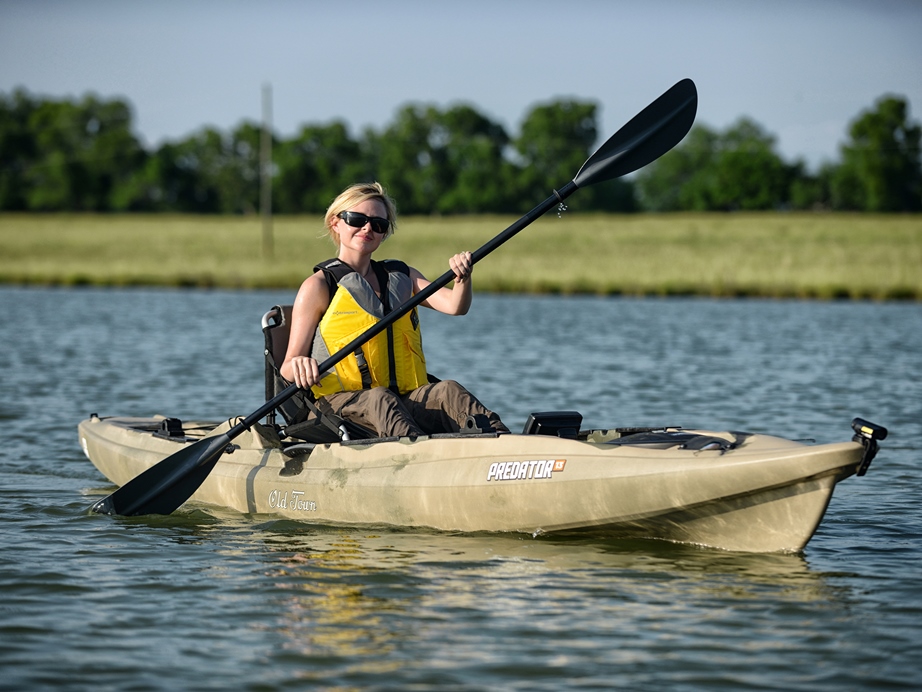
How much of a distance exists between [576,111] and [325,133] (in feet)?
51.5

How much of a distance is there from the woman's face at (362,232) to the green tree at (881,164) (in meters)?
63.1

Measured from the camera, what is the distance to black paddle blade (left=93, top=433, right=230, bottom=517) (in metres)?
6.25

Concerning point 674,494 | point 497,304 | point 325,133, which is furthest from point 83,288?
point 325,133

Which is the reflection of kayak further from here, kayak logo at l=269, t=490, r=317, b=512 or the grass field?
the grass field

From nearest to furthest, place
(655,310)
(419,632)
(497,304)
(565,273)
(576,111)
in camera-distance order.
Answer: (419,632)
(655,310)
(497,304)
(565,273)
(576,111)

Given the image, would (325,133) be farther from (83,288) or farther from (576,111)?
(83,288)

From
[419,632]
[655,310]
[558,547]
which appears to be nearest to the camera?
[419,632]

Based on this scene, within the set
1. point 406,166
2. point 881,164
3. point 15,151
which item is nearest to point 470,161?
point 406,166

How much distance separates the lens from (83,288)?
94.3ft

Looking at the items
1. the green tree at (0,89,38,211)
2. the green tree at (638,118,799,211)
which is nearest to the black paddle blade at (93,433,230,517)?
the green tree at (638,118,799,211)

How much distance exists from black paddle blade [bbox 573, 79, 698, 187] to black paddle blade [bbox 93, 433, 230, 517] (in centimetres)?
231

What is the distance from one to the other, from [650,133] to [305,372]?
2.11m

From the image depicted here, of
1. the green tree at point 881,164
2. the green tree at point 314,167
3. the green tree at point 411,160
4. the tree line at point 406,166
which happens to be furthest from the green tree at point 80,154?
the green tree at point 881,164

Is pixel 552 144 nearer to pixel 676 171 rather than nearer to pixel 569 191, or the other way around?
pixel 676 171
